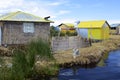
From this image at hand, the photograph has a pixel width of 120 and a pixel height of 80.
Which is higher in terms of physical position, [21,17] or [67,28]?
[67,28]

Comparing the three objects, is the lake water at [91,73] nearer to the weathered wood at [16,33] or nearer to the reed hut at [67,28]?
the weathered wood at [16,33]

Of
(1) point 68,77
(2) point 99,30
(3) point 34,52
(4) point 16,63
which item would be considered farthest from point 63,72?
(2) point 99,30

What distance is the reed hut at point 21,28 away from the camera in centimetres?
3109

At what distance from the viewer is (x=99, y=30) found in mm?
48469

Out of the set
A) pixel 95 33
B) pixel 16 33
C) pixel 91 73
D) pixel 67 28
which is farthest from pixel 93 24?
pixel 91 73

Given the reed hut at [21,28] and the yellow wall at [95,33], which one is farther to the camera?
the yellow wall at [95,33]

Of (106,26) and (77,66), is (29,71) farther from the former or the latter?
(106,26)

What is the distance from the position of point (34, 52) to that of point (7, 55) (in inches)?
293

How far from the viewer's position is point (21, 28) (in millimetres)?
31703

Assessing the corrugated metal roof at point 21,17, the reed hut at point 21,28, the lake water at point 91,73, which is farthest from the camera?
the corrugated metal roof at point 21,17

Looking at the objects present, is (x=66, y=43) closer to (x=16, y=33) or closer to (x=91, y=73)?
(x=16, y=33)

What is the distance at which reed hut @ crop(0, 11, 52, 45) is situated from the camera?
31094mm

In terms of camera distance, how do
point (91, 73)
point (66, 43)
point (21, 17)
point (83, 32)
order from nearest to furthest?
point (91, 73) → point (21, 17) → point (66, 43) → point (83, 32)

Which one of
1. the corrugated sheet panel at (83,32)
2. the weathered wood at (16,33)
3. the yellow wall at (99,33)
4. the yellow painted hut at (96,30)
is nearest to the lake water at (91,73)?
the weathered wood at (16,33)
